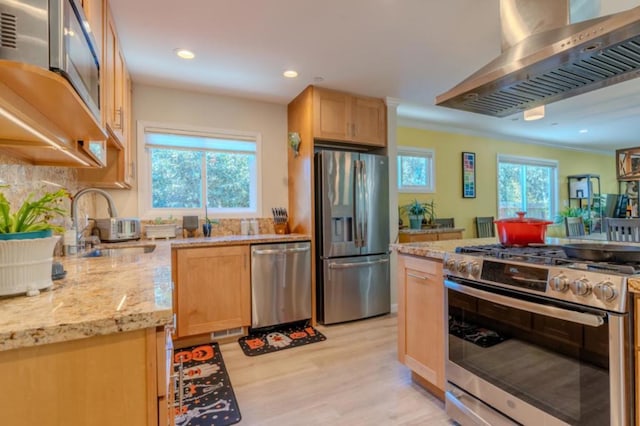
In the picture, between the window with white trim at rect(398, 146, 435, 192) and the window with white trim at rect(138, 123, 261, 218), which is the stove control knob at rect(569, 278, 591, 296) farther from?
the window with white trim at rect(398, 146, 435, 192)

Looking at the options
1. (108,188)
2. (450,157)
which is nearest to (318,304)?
(108,188)

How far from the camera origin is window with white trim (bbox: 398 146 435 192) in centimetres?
486

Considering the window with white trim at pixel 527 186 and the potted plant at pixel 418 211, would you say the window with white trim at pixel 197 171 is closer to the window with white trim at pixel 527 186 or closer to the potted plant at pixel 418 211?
the potted plant at pixel 418 211

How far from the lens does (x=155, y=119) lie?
10.6 ft

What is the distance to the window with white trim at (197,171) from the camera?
3.26 m

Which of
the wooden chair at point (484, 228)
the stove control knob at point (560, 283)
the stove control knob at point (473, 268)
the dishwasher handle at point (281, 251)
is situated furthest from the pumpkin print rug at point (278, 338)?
the wooden chair at point (484, 228)

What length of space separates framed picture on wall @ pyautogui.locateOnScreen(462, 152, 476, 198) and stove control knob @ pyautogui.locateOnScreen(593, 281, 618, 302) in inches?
175

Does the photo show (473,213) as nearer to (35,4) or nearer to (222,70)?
(222,70)

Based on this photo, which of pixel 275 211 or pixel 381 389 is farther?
pixel 275 211

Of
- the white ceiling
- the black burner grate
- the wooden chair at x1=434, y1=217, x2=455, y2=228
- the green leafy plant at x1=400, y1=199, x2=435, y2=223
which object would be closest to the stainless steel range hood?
the white ceiling

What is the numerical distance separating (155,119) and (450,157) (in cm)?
434

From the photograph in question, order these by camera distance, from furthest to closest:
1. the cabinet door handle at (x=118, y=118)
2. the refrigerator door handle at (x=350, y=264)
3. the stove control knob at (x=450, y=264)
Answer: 1. the refrigerator door handle at (x=350, y=264)
2. the cabinet door handle at (x=118, y=118)
3. the stove control knob at (x=450, y=264)

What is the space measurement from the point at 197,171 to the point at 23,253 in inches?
107

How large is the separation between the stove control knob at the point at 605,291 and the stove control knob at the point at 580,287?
2 cm
